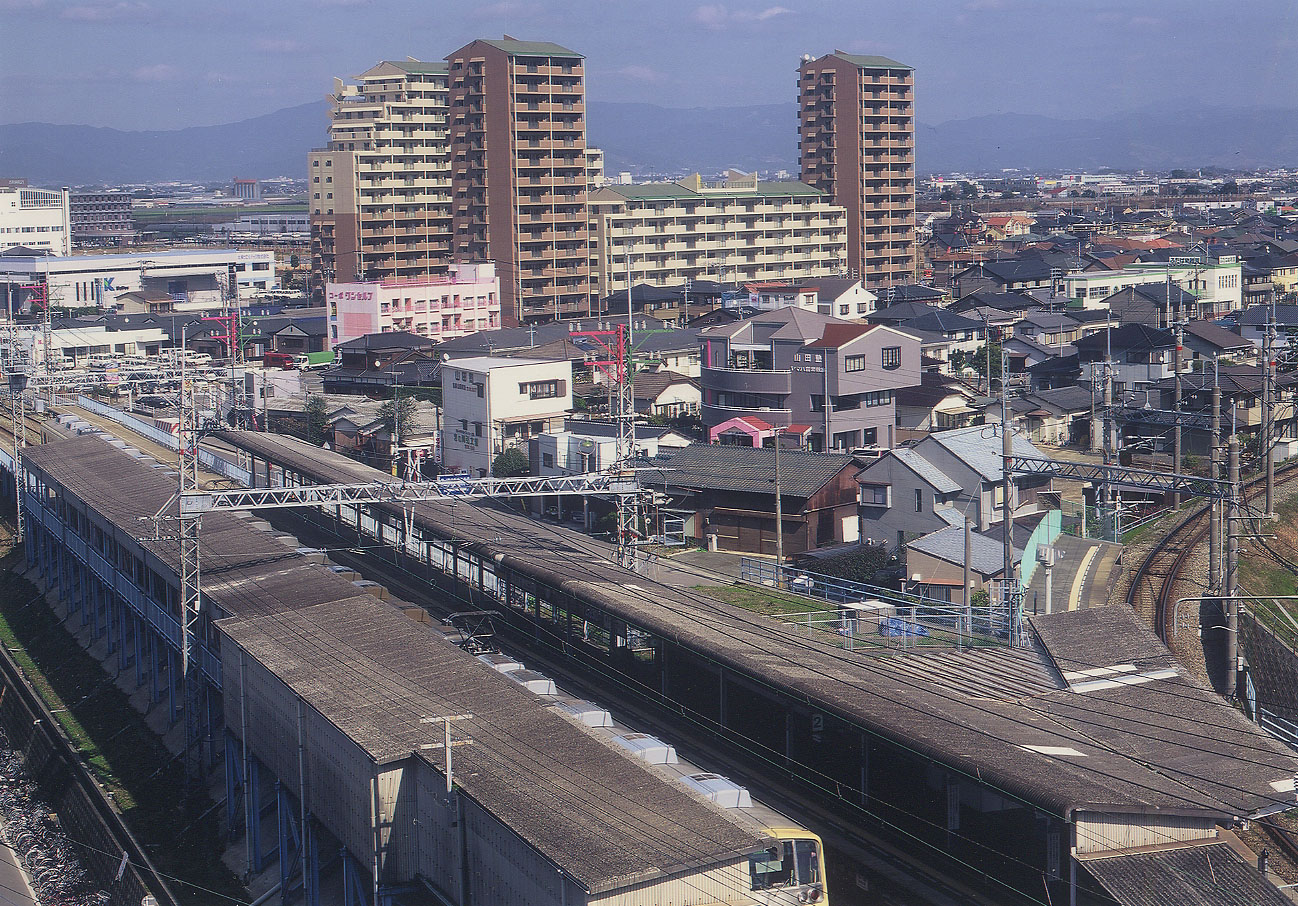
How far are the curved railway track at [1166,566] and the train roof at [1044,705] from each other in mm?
3371

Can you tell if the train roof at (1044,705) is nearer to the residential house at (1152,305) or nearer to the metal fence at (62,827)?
the metal fence at (62,827)

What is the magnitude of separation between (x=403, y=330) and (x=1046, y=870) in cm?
3325

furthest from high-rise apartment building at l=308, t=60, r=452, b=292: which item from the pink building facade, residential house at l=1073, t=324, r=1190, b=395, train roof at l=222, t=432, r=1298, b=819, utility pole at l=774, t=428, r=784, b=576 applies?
train roof at l=222, t=432, r=1298, b=819

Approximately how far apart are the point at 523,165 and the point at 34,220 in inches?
1168

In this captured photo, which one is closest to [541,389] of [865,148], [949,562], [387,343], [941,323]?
[387,343]

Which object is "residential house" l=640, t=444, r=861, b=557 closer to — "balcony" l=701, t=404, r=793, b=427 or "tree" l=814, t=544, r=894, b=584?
"tree" l=814, t=544, r=894, b=584

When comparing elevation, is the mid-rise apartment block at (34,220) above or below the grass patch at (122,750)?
above

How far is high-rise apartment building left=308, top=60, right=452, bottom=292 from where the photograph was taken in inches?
1924

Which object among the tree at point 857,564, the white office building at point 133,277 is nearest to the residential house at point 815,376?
the tree at point 857,564

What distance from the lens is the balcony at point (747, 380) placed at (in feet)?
78.3

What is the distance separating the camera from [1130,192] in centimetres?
11188

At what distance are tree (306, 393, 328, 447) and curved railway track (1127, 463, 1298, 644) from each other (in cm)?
1627

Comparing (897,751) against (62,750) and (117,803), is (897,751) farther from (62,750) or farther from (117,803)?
(62,750)

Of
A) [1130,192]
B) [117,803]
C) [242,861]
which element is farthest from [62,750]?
[1130,192]
